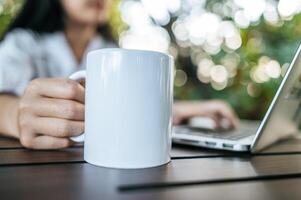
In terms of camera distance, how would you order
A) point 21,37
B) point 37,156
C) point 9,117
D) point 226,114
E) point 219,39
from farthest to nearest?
point 219,39
point 21,37
point 226,114
point 9,117
point 37,156

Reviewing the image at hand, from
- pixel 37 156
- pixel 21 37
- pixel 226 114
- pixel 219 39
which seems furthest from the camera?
pixel 219 39

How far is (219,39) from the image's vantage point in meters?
2.33

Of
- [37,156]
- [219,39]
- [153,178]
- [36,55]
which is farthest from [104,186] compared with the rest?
[219,39]

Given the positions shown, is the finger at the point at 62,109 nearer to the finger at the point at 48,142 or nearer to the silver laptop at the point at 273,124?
the finger at the point at 48,142

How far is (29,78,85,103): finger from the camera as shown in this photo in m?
0.46

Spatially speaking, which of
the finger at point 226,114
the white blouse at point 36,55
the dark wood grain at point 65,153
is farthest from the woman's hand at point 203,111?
the white blouse at point 36,55

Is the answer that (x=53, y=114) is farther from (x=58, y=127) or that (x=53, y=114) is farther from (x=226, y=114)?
(x=226, y=114)

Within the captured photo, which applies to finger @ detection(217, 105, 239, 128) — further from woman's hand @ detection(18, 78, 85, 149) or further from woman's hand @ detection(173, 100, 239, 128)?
woman's hand @ detection(18, 78, 85, 149)

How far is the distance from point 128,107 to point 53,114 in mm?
157

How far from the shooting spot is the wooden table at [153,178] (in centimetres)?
30

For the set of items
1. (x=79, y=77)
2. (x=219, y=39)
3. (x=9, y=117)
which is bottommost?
(x=219, y=39)

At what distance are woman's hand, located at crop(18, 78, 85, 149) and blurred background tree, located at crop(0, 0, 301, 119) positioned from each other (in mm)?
1648

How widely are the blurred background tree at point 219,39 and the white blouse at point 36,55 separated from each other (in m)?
0.79

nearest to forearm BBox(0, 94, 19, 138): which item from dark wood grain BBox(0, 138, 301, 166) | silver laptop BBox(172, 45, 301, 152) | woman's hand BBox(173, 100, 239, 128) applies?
dark wood grain BBox(0, 138, 301, 166)
